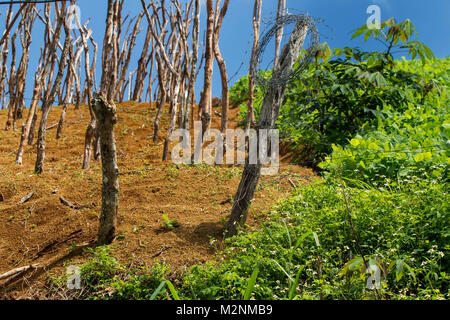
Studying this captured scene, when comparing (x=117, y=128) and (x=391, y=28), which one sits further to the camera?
(x=117, y=128)

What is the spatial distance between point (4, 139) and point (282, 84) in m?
7.10

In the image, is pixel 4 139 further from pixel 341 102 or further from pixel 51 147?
pixel 341 102

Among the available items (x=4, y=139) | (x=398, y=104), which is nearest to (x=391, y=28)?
(x=398, y=104)

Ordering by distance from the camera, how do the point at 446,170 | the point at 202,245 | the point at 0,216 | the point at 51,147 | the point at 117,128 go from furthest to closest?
the point at 117,128
the point at 51,147
the point at 0,216
the point at 446,170
the point at 202,245

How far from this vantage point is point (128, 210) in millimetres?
4254

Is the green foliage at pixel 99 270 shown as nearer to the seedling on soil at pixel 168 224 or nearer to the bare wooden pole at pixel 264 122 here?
the seedling on soil at pixel 168 224

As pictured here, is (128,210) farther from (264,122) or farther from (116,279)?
(264,122)

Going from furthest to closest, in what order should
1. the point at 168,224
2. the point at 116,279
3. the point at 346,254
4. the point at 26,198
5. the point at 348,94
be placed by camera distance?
1. the point at 348,94
2. the point at 26,198
3. the point at 168,224
4. the point at 346,254
5. the point at 116,279

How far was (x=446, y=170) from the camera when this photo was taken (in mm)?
3916

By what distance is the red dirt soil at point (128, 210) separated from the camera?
3467 mm

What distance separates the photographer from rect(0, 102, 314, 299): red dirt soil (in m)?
3.47

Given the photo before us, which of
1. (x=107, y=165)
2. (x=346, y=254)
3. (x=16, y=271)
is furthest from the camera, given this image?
(x=107, y=165)

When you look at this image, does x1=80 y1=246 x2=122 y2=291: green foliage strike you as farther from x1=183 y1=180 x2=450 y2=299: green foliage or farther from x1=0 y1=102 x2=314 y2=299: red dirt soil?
x1=183 y1=180 x2=450 y2=299: green foliage

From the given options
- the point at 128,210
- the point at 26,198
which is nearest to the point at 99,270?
the point at 128,210
